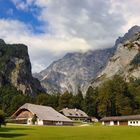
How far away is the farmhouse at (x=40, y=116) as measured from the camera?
11969 cm

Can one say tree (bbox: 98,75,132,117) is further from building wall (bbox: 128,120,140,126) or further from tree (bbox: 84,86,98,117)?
building wall (bbox: 128,120,140,126)

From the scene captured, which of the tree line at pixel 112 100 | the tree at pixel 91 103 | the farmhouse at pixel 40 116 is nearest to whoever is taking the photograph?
the farmhouse at pixel 40 116

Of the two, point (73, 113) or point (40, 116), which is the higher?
point (73, 113)

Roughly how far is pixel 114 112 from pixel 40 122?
42502 mm

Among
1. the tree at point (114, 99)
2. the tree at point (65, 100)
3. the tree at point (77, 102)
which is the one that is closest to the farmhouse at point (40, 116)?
the tree at point (114, 99)

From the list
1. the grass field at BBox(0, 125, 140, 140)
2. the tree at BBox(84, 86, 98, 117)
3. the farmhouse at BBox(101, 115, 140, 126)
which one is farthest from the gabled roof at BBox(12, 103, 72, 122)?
the grass field at BBox(0, 125, 140, 140)

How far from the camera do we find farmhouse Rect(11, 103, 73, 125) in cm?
11969

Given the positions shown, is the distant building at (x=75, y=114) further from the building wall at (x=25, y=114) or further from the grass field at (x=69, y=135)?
the grass field at (x=69, y=135)

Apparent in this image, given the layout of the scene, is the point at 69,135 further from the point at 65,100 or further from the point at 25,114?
the point at 65,100

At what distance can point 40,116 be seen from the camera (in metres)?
121

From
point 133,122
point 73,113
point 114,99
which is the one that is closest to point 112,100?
point 114,99

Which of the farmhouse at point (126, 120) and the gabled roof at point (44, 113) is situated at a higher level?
the gabled roof at point (44, 113)

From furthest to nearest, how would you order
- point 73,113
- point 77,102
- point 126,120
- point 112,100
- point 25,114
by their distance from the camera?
point 77,102 < point 73,113 < point 112,100 < point 25,114 < point 126,120

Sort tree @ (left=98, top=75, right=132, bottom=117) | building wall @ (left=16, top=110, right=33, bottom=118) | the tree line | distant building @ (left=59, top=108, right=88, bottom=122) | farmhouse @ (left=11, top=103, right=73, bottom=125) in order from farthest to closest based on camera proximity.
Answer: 1. distant building @ (left=59, top=108, right=88, bottom=122)
2. the tree line
3. tree @ (left=98, top=75, right=132, bottom=117)
4. building wall @ (left=16, top=110, right=33, bottom=118)
5. farmhouse @ (left=11, top=103, right=73, bottom=125)
